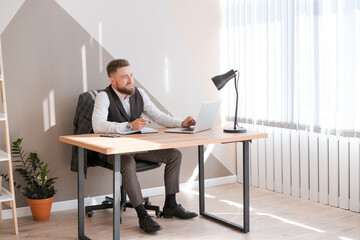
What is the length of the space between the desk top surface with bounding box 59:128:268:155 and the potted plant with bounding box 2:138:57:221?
2.14 feet

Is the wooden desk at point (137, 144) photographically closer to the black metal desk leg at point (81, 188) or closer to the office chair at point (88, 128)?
the black metal desk leg at point (81, 188)

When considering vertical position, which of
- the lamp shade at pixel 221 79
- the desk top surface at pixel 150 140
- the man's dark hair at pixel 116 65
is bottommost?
the desk top surface at pixel 150 140

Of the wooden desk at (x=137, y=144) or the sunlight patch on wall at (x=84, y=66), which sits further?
the sunlight patch on wall at (x=84, y=66)

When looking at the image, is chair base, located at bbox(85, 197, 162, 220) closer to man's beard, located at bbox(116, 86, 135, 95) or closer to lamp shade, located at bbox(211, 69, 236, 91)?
man's beard, located at bbox(116, 86, 135, 95)

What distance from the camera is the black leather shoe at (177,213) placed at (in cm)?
376

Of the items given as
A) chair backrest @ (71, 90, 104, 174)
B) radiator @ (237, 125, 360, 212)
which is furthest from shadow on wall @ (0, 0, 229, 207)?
radiator @ (237, 125, 360, 212)

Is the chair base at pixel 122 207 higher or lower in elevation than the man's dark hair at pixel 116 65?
lower

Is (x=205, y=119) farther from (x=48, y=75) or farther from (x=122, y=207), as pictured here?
(x=48, y=75)

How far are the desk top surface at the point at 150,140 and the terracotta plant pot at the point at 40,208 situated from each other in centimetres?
72

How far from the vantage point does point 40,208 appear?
3805 millimetres

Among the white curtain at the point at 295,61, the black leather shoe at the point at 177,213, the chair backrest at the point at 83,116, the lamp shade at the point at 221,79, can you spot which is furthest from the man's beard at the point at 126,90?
the white curtain at the point at 295,61

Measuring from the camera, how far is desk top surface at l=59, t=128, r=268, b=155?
288 cm

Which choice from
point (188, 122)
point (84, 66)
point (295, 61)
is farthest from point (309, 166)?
point (84, 66)

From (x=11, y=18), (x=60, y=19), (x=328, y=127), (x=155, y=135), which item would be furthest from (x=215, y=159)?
(x=11, y=18)
